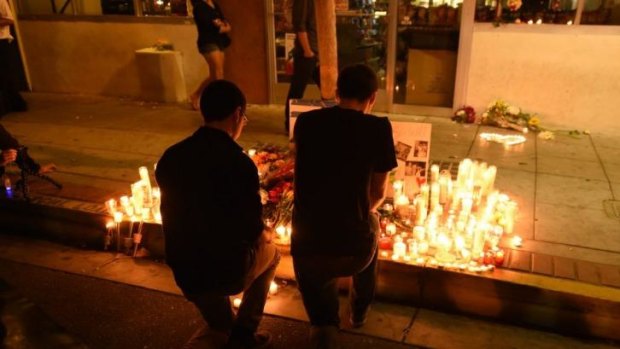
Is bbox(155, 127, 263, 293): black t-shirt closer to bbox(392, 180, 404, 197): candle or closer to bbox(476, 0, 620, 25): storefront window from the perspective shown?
bbox(392, 180, 404, 197): candle

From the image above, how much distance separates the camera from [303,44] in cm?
663

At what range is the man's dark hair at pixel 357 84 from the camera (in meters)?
2.92

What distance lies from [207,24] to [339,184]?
5578 mm

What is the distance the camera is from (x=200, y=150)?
269 centimetres

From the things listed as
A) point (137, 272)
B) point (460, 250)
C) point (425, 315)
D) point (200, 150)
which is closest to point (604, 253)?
point (460, 250)

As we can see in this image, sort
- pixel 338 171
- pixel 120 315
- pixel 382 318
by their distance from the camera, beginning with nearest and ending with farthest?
pixel 338 171 → pixel 382 318 → pixel 120 315

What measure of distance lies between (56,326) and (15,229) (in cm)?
283

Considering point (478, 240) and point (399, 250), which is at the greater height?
point (478, 240)

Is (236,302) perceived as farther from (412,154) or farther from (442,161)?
(442,161)

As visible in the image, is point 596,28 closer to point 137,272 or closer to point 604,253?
point 604,253

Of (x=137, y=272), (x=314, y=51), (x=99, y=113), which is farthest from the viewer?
(x=99, y=113)

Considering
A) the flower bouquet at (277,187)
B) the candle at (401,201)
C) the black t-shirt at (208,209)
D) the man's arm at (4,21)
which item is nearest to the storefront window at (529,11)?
the flower bouquet at (277,187)

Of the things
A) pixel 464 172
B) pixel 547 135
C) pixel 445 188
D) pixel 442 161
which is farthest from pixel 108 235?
pixel 547 135

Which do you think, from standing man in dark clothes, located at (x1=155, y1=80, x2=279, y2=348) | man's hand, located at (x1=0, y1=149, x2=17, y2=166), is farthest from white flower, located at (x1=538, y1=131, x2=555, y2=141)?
man's hand, located at (x1=0, y1=149, x2=17, y2=166)
